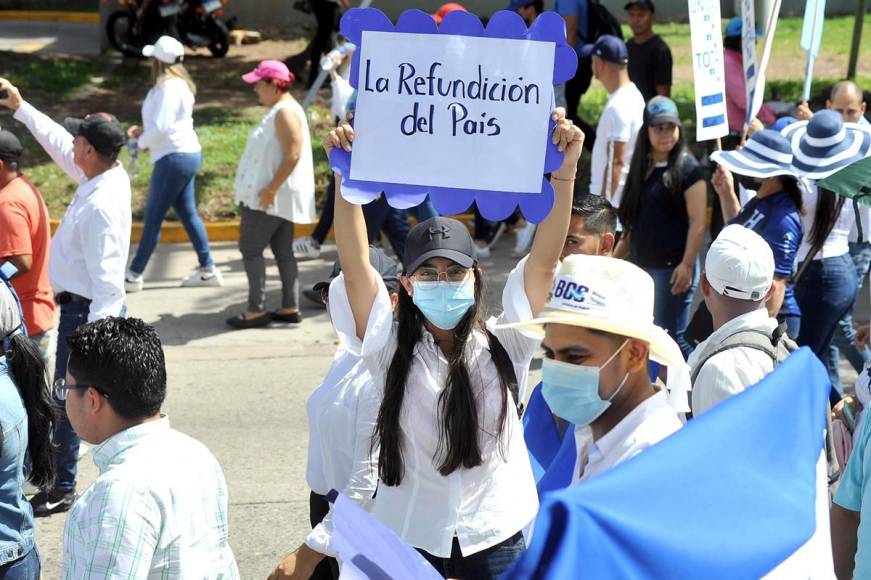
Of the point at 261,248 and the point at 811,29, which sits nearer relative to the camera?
the point at 811,29

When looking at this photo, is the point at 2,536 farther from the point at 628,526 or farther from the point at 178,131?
the point at 178,131

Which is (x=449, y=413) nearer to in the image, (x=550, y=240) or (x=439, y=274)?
(x=439, y=274)

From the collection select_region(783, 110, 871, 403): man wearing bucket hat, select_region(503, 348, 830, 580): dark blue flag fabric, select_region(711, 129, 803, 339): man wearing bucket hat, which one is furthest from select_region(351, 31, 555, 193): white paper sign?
select_region(783, 110, 871, 403): man wearing bucket hat

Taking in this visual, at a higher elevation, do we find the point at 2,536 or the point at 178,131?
the point at 2,536

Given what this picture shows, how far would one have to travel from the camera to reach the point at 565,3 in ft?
41.1

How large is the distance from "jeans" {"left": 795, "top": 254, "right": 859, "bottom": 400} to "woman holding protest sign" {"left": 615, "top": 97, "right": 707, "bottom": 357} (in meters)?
0.67

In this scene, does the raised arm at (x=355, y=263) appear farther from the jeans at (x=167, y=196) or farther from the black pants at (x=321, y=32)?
the black pants at (x=321, y=32)

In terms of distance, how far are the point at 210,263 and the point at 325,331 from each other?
1638mm

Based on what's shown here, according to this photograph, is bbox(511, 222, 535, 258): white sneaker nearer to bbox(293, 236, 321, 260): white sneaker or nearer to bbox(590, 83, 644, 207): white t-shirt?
bbox(293, 236, 321, 260): white sneaker

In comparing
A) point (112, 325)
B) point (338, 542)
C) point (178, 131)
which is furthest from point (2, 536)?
point (178, 131)

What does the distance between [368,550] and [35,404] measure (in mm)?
2208

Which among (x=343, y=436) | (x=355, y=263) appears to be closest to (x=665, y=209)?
(x=343, y=436)

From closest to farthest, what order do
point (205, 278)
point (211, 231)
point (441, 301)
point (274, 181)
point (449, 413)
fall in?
point (449, 413), point (441, 301), point (274, 181), point (205, 278), point (211, 231)

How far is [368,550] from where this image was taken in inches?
100
